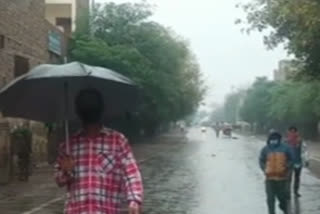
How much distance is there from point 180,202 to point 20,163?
8.33 metres

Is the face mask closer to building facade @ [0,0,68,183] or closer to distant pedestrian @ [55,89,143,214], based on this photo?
distant pedestrian @ [55,89,143,214]

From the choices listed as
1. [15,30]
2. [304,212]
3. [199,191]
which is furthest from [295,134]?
[15,30]

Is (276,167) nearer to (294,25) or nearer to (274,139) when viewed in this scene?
(274,139)

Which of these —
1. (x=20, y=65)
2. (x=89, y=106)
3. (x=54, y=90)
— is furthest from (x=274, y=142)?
(x=20, y=65)

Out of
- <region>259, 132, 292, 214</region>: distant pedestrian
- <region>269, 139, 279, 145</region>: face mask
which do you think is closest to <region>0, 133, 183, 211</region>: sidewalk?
<region>259, 132, 292, 214</region>: distant pedestrian

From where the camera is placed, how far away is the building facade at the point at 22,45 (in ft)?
93.2

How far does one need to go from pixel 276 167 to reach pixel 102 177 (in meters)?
7.82

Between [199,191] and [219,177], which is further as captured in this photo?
[219,177]

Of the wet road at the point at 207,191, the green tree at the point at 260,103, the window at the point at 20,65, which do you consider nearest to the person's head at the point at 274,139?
the wet road at the point at 207,191

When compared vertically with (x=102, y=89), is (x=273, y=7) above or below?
above

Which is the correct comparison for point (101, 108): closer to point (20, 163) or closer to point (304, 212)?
point (304, 212)

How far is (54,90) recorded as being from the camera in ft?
20.6

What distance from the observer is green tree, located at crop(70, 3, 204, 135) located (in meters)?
46.1

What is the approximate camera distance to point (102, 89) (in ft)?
20.9
